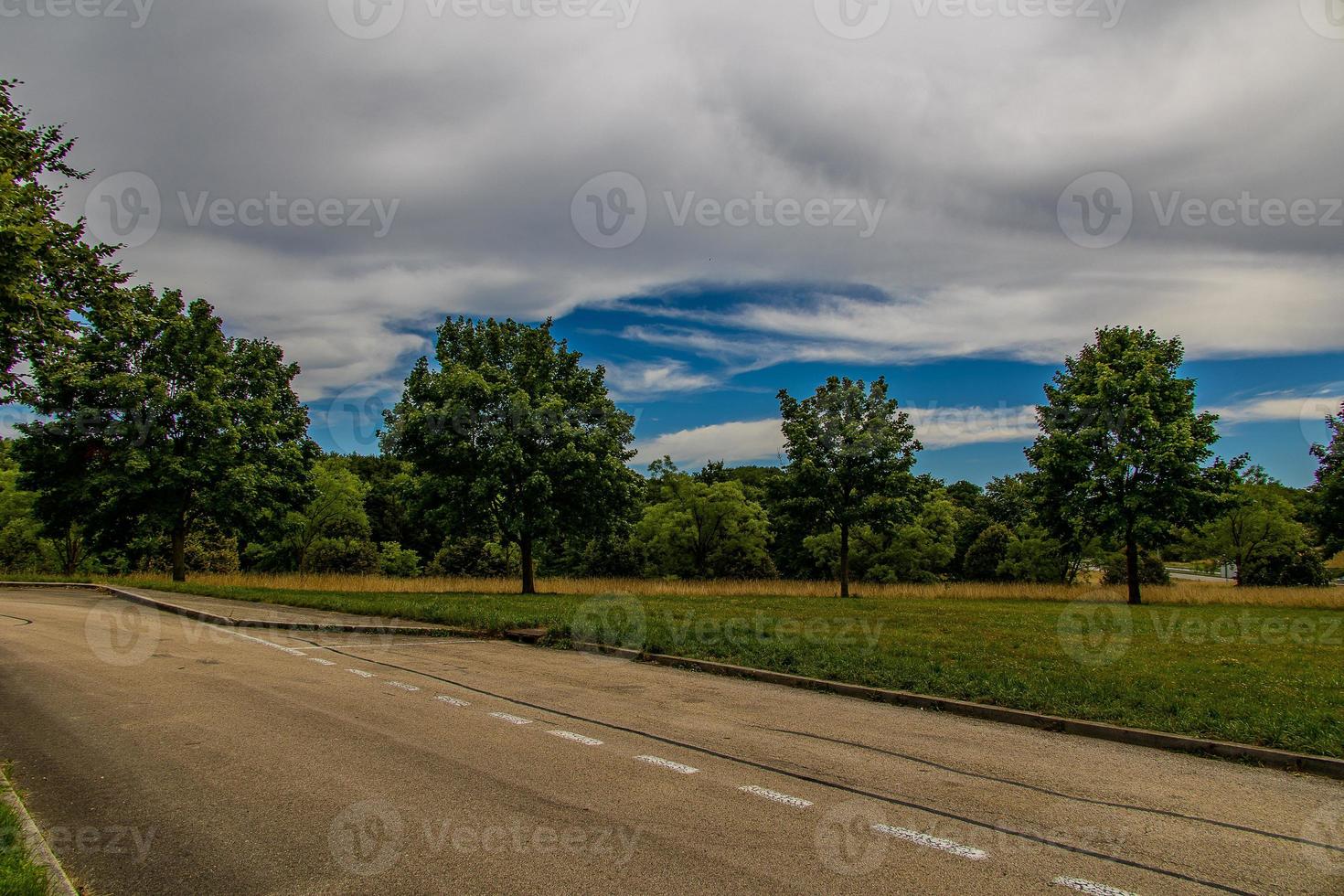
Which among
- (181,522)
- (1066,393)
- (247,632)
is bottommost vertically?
(247,632)

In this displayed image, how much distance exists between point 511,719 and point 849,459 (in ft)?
83.3

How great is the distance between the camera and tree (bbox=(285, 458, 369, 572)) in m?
53.7

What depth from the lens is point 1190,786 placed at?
21.5 ft

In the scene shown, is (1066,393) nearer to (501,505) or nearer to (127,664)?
(501,505)

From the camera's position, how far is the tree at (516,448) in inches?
1136

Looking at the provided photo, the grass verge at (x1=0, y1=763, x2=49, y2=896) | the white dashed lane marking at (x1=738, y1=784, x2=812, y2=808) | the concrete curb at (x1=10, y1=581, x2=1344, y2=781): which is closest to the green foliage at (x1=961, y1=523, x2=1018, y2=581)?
the concrete curb at (x1=10, y1=581, x2=1344, y2=781)

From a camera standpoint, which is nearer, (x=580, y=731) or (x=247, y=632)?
(x=580, y=731)

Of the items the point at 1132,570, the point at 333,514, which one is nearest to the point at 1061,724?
the point at 1132,570

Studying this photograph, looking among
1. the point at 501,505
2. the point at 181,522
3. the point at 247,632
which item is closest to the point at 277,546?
the point at 181,522

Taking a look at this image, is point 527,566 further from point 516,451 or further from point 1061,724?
point 1061,724

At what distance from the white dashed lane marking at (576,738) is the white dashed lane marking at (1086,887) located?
4.21 metres

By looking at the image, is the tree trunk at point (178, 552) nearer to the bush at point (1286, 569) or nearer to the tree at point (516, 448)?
the tree at point (516, 448)

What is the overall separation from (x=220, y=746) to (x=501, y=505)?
904 inches

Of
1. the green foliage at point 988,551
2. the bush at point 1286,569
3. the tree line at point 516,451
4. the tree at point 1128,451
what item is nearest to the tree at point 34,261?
the tree line at point 516,451
